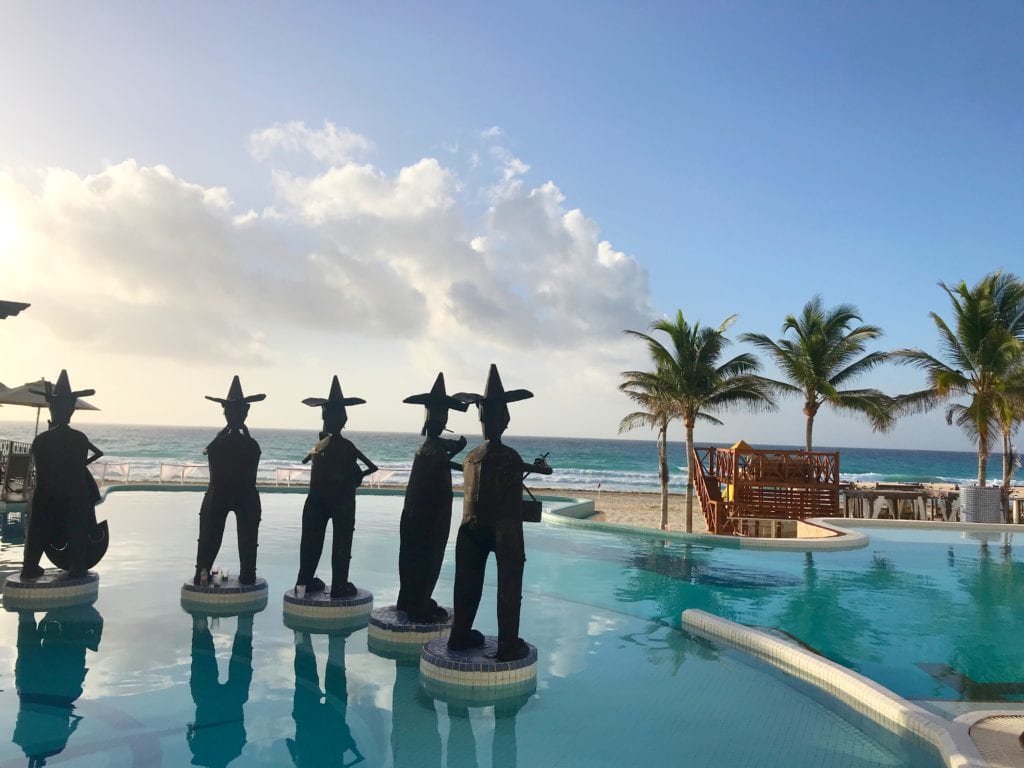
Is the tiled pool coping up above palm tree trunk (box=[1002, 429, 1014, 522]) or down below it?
below

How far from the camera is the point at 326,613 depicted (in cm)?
958

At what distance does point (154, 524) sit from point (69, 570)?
8.93 m

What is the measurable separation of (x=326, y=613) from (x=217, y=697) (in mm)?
2634

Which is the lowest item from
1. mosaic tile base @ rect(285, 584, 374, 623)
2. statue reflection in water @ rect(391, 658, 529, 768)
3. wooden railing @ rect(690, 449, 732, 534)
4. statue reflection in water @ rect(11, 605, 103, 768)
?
statue reflection in water @ rect(391, 658, 529, 768)

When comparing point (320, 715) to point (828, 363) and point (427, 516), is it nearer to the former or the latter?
point (427, 516)

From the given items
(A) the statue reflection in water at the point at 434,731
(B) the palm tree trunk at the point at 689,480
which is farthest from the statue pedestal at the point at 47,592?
(B) the palm tree trunk at the point at 689,480

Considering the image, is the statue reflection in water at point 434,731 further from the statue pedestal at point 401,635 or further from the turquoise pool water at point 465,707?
the statue pedestal at point 401,635

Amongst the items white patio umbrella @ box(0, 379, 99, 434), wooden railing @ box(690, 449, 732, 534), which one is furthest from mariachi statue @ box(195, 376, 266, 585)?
wooden railing @ box(690, 449, 732, 534)

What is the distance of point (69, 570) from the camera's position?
10594mm

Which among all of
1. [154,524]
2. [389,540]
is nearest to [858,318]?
[389,540]

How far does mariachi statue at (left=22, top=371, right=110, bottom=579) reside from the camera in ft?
33.9

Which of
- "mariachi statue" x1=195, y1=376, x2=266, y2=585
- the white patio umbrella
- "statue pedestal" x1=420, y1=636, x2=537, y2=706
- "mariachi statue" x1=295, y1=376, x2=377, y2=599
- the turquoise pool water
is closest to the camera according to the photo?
the turquoise pool water

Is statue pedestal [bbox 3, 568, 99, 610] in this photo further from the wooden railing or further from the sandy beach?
the wooden railing

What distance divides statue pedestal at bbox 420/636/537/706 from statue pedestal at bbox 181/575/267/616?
374cm
